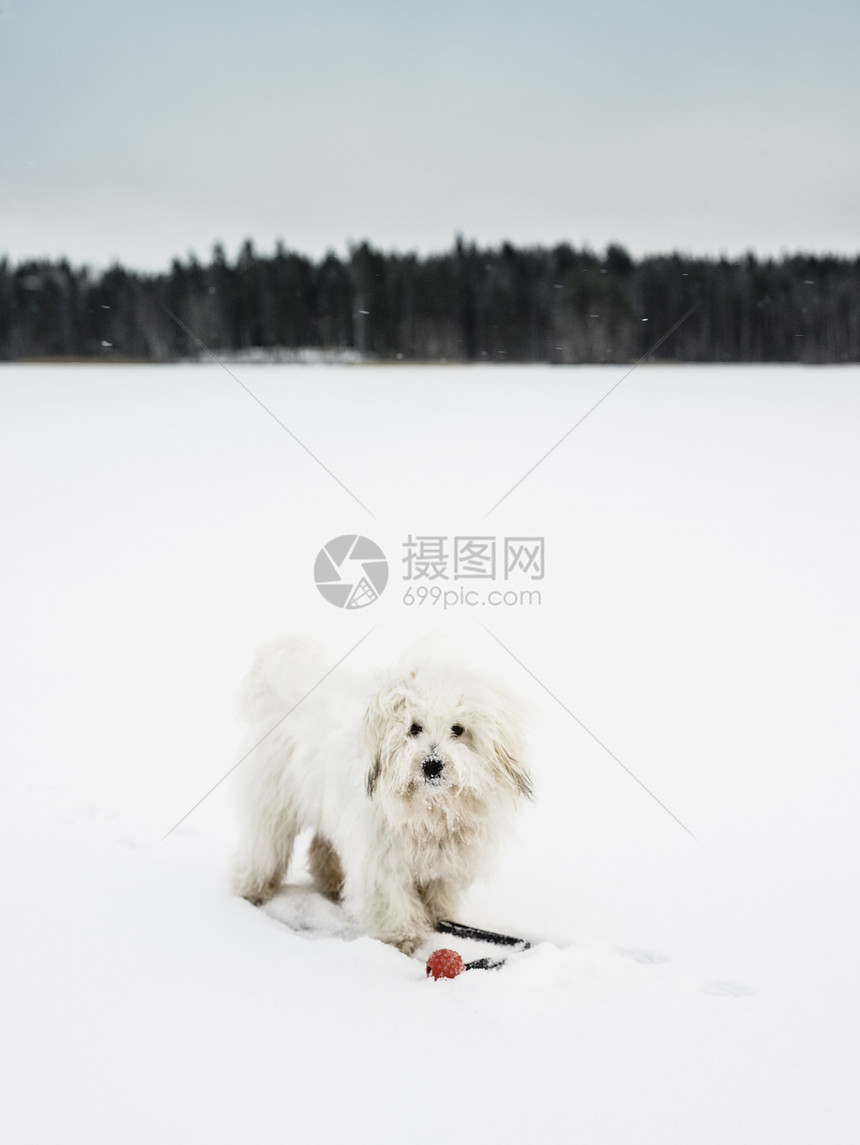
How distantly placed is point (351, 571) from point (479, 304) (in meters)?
8.77

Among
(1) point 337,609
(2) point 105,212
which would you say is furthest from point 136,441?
(1) point 337,609

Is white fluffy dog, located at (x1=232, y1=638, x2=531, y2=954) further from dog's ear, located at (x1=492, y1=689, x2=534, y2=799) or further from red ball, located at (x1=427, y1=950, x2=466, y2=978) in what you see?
red ball, located at (x1=427, y1=950, x2=466, y2=978)

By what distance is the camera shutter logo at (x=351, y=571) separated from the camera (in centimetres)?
622

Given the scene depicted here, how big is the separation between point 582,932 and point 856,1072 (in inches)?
33.7

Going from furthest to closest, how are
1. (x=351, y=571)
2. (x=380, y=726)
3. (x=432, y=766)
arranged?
(x=351, y=571), (x=380, y=726), (x=432, y=766)

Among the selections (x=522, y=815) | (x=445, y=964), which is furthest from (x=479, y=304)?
(x=445, y=964)

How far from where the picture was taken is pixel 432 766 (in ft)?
8.56

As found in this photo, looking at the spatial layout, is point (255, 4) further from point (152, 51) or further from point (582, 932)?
point (582, 932)

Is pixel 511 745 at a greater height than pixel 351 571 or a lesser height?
lesser

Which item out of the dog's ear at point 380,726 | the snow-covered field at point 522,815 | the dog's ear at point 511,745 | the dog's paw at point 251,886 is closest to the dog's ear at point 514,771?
the dog's ear at point 511,745

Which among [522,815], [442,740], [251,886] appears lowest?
[251,886]

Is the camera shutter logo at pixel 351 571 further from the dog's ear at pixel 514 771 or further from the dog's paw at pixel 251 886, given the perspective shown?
the dog's ear at pixel 514 771

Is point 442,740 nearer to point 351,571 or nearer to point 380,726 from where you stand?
point 380,726

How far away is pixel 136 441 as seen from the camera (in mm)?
11094
